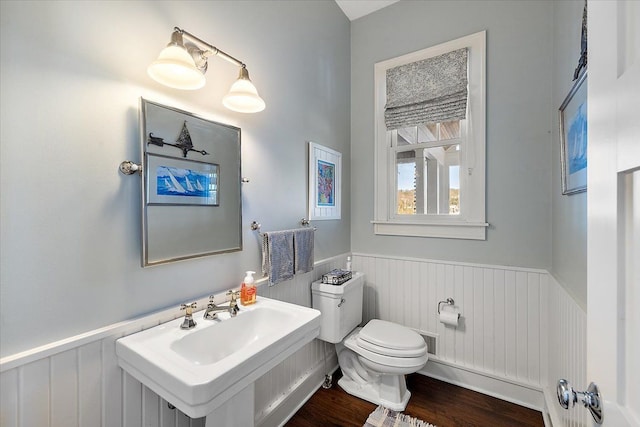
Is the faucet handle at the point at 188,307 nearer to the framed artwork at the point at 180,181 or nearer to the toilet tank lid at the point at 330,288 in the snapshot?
the framed artwork at the point at 180,181

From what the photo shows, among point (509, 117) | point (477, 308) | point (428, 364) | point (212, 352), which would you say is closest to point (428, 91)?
point (509, 117)

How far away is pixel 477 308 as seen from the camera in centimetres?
196

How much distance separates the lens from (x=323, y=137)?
6.85 ft

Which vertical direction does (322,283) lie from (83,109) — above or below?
below

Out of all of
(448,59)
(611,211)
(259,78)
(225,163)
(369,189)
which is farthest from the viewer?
(369,189)

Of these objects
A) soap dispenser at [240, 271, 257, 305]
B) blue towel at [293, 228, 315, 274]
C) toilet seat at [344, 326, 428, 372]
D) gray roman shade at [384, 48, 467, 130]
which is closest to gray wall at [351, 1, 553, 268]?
gray roman shade at [384, 48, 467, 130]

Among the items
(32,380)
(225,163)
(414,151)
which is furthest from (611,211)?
(414,151)

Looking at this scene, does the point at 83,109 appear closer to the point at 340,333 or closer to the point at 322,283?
the point at 322,283

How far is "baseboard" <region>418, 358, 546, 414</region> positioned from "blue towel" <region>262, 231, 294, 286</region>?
1414mm

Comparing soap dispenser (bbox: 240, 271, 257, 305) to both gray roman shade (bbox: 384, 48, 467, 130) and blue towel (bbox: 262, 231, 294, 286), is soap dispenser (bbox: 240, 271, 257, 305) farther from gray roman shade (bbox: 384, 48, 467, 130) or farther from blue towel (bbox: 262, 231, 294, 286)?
gray roman shade (bbox: 384, 48, 467, 130)

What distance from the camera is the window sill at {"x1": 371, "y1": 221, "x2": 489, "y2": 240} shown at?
197 centimetres

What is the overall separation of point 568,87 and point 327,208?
151cm

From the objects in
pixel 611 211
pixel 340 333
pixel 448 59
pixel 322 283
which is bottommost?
pixel 340 333

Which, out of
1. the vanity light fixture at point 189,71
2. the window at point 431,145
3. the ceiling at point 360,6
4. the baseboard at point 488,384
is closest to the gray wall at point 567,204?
the window at point 431,145
